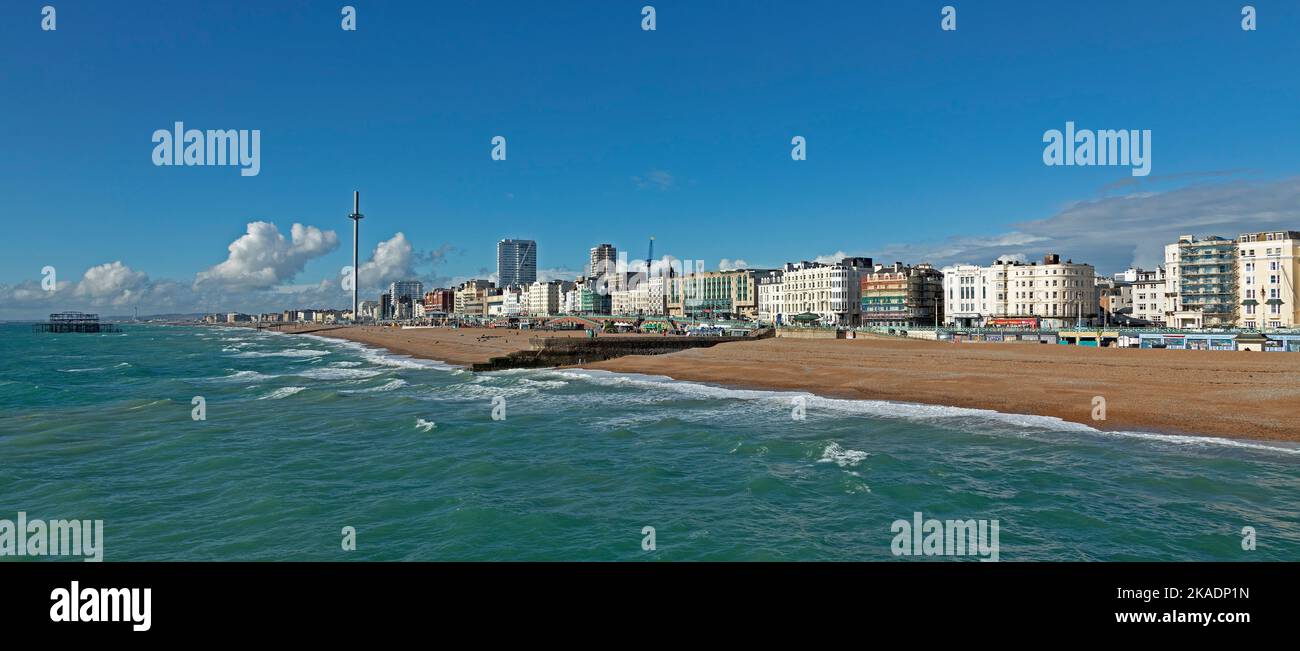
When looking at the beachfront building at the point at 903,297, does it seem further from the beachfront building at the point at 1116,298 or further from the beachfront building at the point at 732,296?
the beachfront building at the point at 732,296

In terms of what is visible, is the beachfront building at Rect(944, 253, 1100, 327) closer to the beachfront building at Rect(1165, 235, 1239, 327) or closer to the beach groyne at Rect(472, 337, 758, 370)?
the beachfront building at Rect(1165, 235, 1239, 327)

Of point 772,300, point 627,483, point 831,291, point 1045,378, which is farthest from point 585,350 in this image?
point 772,300

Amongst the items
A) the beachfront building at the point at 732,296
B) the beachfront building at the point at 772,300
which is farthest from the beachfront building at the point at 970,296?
the beachfront building at the point at 732,296

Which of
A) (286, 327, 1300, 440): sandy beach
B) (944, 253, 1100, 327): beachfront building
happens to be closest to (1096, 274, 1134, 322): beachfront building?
(944, 253, 1100, 327): beachfront building

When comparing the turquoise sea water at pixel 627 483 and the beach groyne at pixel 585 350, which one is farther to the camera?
the beach groyne at pixel 585 350

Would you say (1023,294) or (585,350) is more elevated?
(1023,294)

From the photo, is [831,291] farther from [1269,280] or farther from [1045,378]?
[1045,378]
